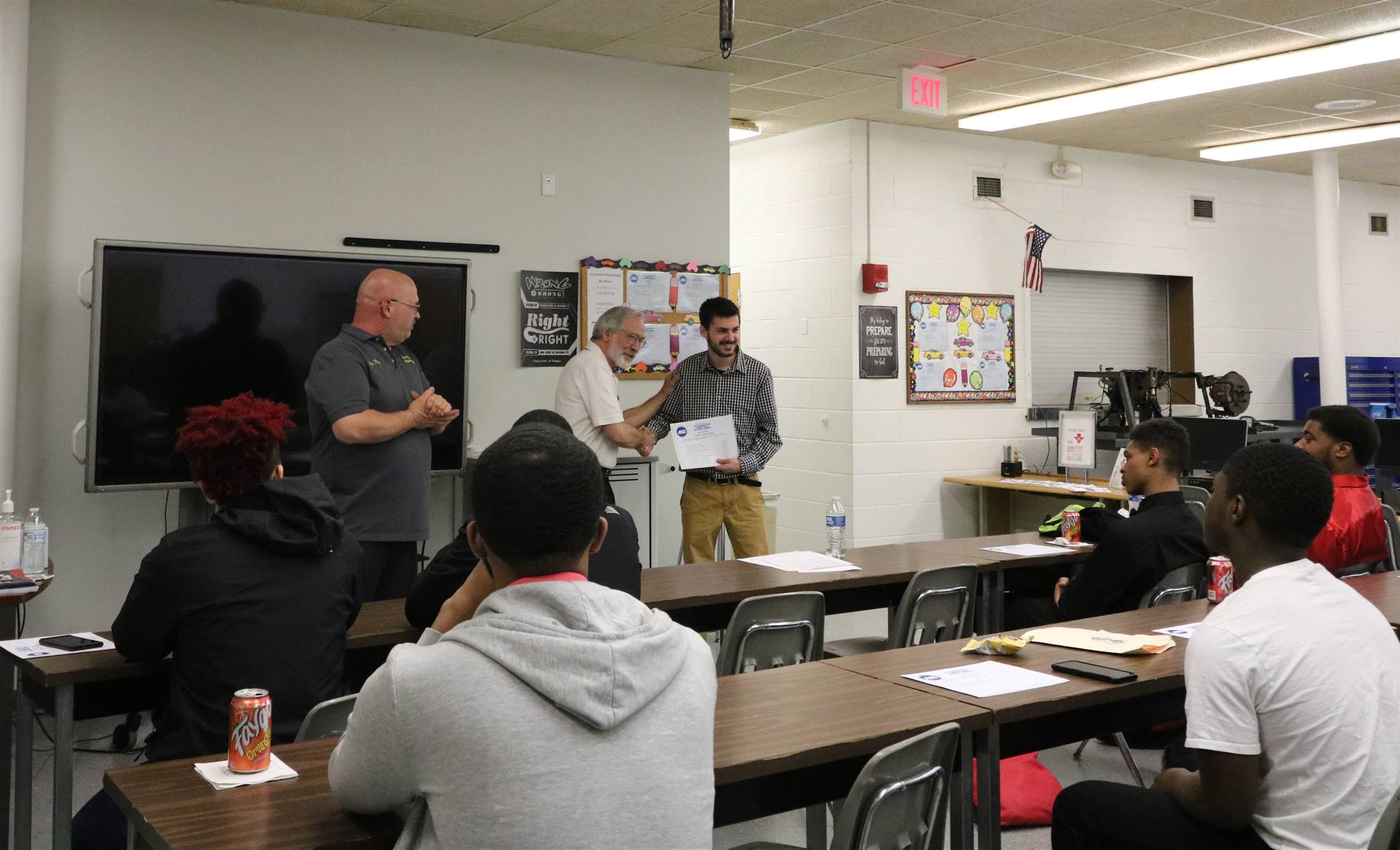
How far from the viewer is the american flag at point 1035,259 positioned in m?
8.27

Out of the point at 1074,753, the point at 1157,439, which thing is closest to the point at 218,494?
the point at 1157,439

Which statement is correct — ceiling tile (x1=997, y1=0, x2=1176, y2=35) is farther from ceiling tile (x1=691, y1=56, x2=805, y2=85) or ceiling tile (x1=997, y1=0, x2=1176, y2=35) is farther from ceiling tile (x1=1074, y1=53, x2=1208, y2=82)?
ceiling tile (x1=691, y1=56, x2=805, y2=85)

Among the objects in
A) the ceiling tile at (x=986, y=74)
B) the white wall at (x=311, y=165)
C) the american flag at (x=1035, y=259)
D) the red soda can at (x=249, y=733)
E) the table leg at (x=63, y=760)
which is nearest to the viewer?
the red soda can at (x=249, y=733)

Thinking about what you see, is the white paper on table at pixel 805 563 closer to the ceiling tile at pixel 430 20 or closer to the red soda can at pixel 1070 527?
the red soda can at pixel 1070 527

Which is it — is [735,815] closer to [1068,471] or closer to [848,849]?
[848,849]

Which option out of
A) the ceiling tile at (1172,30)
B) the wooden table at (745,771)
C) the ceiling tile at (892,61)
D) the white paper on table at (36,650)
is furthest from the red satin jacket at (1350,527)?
the white paper on table at (36,650)

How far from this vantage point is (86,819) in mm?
2373

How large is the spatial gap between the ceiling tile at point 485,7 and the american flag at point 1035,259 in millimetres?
4265

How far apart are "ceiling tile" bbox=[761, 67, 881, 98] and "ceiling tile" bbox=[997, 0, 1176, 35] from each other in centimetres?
121

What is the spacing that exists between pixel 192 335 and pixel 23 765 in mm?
2330

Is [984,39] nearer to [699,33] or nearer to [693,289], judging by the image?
[699,33]

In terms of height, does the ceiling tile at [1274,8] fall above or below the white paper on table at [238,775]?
above

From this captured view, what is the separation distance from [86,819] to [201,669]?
35 centimetres

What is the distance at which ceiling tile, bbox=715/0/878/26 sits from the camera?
209 inches
